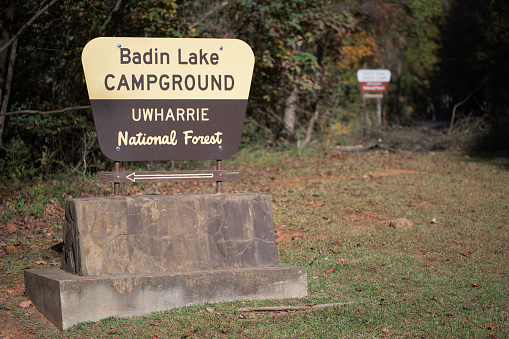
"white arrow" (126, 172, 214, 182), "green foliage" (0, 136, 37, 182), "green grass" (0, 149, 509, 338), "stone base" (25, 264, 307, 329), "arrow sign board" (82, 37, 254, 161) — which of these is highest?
"arrow sign board" (82, 37, 254, 161)

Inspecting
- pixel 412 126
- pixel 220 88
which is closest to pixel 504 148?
pixel 412 126

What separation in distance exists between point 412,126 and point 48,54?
1245 cm

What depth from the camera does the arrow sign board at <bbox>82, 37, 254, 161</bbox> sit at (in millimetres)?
6172

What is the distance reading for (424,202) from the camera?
11.3 meters

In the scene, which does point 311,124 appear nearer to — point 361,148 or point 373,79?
point 361,148

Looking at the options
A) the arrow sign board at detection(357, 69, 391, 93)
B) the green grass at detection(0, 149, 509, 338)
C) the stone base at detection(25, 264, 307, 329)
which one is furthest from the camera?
the arrow sign board at detection(357, 69, 391, 93)

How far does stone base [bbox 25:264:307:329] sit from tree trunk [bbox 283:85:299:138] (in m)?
14.6

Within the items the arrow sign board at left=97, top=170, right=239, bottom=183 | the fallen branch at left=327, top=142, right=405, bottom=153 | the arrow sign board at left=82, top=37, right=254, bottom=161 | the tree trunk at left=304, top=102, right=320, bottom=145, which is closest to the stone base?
the arrow sign board at left=97, top=170, right=239, bottom=183

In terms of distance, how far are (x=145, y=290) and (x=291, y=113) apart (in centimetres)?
1604

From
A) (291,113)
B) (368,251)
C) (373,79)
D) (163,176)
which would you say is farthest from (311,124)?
(163,176)

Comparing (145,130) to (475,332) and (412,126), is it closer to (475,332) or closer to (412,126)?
(475,332)

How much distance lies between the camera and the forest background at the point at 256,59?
43.2ft

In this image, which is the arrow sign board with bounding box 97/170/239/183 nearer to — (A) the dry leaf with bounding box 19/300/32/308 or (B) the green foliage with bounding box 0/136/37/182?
(A) the dry leaf with bounding box 19/300/32/308

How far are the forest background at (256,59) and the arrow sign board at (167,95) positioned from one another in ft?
17.8
